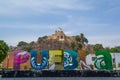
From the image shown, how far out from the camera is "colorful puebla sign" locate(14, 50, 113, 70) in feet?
397

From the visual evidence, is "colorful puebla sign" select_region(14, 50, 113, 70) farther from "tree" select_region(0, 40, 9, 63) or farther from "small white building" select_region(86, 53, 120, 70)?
"tree" select_region(0, 40, 9, 63)

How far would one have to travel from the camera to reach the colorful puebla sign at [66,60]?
121125 mm

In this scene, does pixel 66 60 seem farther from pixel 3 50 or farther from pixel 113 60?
pixel 3 50

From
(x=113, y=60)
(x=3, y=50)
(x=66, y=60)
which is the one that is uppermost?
(x=3, y=50)

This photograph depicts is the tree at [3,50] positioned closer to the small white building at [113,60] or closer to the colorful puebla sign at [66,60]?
the colorful puebla sign at [66,60]

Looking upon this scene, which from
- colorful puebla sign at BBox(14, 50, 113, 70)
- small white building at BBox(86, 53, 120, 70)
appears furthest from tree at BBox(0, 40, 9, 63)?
small white building at BBox(86, 53, 120, 70)

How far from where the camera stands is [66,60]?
12112cm

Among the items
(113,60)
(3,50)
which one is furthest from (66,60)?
(3,50)

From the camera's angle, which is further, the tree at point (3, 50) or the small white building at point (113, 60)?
the small white building at point (113, 60)

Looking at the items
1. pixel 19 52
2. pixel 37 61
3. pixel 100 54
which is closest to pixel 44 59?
pixel 37 61

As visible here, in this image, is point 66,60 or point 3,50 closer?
point 3,50

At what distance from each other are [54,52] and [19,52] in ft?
41.3

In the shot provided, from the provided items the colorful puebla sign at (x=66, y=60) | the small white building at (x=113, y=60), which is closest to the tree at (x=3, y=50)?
the colorful puebla sign at (x=66, y=60)

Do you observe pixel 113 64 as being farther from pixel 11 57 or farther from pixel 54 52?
pixel 11 57
